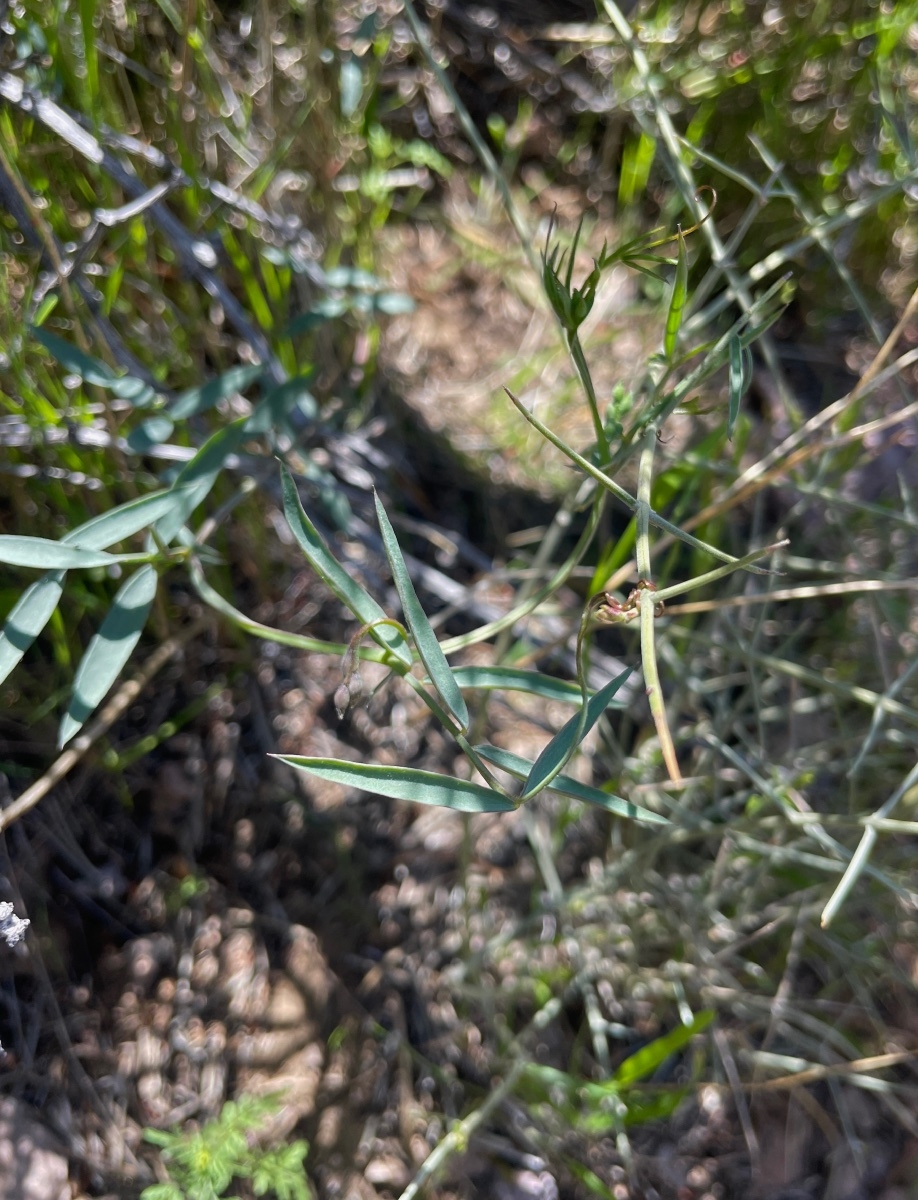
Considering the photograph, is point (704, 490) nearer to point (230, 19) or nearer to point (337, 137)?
point (337, 137)

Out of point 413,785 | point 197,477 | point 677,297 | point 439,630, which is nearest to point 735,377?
point 677,297

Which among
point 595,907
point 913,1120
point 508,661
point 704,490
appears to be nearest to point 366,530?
point 508,661

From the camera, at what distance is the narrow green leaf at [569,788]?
529 mm

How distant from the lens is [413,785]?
1.67ft

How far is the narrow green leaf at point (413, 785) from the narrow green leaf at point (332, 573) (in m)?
0.07

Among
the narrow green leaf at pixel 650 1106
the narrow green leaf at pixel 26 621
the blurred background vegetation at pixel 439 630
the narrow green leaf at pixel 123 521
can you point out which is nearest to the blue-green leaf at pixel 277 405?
the blurred background vegetation at pixel 439 630

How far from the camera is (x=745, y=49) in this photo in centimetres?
127

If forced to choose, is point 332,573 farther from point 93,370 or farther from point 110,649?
point 93,370

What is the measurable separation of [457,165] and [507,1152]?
1.46 metres

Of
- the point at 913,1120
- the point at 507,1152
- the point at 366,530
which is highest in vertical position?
the point at 366,530

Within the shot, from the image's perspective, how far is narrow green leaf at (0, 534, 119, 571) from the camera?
0.61 metres

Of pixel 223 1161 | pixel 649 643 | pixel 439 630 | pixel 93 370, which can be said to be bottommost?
pixel 223 1161

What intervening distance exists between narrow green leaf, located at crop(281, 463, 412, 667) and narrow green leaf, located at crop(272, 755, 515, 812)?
7cm

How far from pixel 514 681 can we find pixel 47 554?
341 mm
